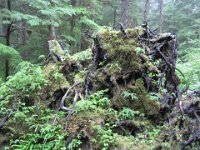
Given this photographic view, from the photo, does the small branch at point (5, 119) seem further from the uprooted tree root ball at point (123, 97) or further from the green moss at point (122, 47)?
the green moss at point (122, 47)

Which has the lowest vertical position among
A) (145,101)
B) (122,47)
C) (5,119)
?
(5,119)

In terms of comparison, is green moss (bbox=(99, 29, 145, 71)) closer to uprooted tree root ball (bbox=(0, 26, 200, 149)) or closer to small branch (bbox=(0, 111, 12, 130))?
uprooted tree root ball (bbox=(0, 26, 200, 149))

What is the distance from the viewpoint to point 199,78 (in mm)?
7754

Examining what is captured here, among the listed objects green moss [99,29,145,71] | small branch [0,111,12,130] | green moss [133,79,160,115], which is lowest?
small branch [0,111,12,130]

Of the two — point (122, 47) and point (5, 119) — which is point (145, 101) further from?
point (5, 119)

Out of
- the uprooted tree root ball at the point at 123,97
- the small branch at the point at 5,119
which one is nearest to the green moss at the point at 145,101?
the uprooted tree root ball at the point at 123,97

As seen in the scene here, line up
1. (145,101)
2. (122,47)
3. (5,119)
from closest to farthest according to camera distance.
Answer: (5,119), (145,101), (122,47)

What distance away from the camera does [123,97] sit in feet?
14.8

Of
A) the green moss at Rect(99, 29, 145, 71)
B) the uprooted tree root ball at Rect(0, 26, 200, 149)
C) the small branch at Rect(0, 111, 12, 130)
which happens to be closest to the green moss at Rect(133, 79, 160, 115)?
the uprooted tree root ball at Rect(0, 26, 200, 149)

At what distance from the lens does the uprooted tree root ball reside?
12.2 feet

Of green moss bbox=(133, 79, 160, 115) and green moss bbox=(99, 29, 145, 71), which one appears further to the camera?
green moss bbox=(99, 29, 145, 71)

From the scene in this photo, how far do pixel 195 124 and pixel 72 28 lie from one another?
492 inches

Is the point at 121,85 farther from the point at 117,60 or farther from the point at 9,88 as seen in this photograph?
the point at 9,88

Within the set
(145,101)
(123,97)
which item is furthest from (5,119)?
(145,101)
